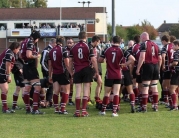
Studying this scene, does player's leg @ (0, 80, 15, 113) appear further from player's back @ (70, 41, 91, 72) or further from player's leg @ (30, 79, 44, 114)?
player's back @ (70, 41, 91, 72)

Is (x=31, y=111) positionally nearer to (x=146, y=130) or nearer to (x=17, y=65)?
(x=17, y=65)

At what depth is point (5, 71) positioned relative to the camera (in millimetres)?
11367

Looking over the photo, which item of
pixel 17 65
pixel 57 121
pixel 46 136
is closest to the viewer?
pixel 46 136

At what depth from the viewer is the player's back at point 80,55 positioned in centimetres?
1077

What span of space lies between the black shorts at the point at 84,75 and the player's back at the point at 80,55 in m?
0.09

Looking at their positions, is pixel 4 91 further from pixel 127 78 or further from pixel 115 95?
pixel 127 78

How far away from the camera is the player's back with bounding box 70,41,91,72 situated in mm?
10766

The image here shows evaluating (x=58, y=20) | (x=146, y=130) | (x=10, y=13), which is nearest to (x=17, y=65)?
(x=146, y=130)

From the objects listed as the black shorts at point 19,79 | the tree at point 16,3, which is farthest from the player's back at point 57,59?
the tree at point 16,3

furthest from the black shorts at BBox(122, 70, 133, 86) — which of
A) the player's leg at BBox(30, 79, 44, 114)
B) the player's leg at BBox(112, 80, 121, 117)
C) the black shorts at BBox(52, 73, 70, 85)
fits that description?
the player's leg at BBox(30, 79, 44, 114)

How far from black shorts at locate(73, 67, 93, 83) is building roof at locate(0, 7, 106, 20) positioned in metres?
56.7

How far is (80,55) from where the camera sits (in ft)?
35.4

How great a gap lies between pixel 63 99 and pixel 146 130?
116 inches

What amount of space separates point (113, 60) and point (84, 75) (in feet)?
2.78
